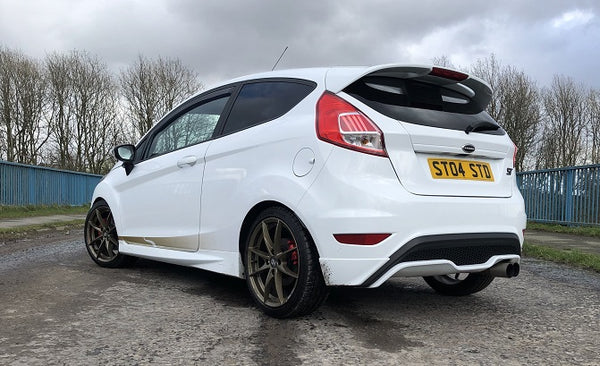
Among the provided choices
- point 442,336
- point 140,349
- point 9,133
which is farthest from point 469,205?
point 9,133

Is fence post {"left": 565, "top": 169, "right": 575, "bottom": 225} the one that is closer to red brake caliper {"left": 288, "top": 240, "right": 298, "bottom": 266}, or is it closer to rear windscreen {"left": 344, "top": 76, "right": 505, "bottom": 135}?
rear windscreen {"left": 344, "top": 76, "right": 505, "bottom": 135}

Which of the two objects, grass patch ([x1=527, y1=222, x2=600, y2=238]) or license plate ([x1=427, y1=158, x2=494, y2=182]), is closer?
license plate ([x1=427, y1=158, x2=494, y2=182])

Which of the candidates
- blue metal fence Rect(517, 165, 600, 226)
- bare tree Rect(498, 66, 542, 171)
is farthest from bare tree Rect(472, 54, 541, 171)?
blue metal fence Rect(517, 165, 600, 226)

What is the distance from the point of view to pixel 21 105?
29359mm

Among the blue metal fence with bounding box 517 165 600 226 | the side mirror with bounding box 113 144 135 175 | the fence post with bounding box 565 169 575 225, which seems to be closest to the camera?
the side mirror with bounding box 113 144 135 175

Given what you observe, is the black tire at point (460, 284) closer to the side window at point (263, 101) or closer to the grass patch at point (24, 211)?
the side window at point (263, 101)

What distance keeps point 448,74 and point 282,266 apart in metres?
1.71

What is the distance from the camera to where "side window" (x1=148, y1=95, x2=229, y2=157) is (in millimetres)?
4102

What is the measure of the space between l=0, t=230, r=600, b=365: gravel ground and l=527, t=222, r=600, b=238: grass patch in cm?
559

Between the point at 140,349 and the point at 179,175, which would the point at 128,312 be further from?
the point at 179,175

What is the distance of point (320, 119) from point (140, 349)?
1.63 meters

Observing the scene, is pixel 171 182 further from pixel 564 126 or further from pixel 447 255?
pixel 564 126

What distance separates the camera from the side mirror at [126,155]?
4914 millimetres

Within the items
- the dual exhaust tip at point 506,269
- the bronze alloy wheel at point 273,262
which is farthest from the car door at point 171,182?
the dual exhaust tip at point 506,269
